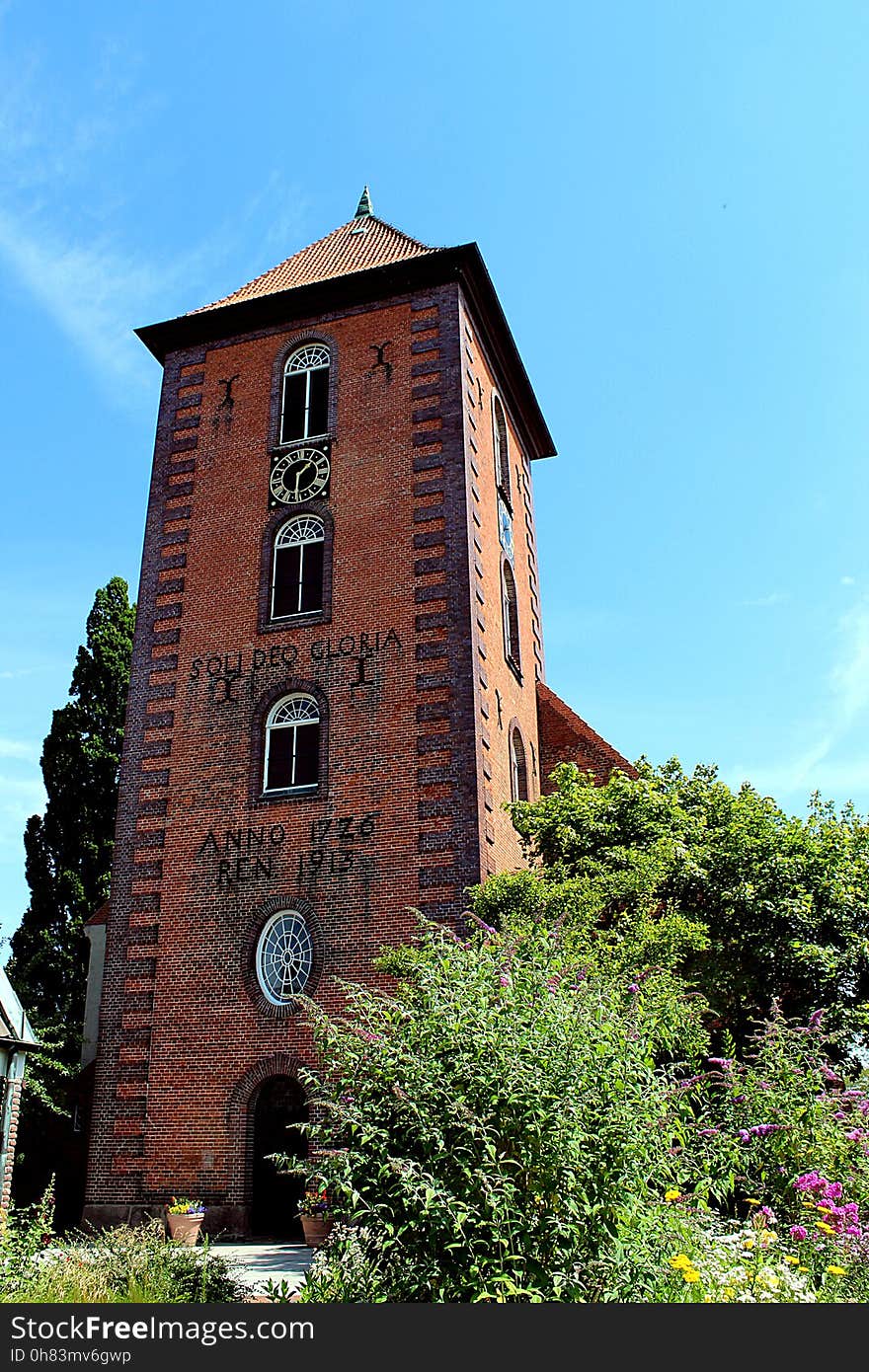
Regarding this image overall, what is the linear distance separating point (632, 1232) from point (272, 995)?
34.0 feet

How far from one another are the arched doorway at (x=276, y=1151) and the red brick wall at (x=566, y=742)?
27.5 ft

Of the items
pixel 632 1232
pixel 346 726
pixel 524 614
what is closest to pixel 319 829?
pixel 346 726

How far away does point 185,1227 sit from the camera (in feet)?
47.6

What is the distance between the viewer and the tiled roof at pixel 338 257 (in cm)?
2133

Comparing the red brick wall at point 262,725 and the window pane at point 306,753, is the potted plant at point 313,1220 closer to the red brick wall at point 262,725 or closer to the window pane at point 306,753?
the red brick wall at point 262,725

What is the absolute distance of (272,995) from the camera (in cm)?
1588

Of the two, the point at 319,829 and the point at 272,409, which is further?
the point at 272,409

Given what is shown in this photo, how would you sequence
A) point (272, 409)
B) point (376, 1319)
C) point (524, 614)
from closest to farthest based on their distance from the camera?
point (376, 1319)
point (272, 409)
point (524, 614)

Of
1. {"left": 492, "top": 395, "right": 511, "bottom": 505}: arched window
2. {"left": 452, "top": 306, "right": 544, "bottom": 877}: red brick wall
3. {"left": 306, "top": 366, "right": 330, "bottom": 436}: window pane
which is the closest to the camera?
{"left": 452, "top": 306, "right": 544, "bottom": 877}: red brick wall

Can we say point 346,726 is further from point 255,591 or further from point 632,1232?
point 632,1232

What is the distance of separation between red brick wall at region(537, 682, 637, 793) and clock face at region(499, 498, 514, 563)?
10.00ft

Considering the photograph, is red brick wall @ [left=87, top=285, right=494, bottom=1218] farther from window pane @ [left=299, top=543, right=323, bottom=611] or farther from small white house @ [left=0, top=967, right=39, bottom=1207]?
small white house @ [left=0, top=967, right=39, bottom=1207]

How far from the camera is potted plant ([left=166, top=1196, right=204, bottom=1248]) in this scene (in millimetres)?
14461

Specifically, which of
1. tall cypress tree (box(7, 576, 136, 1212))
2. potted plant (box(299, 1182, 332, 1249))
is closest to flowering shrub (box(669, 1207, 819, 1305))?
potted plant (box(299, 1182, 332, 1249))
